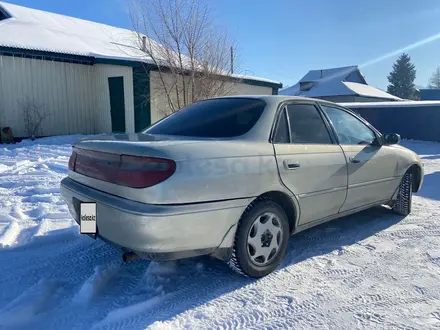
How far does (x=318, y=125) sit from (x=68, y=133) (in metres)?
12.1

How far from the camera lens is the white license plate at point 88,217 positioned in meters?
2.53

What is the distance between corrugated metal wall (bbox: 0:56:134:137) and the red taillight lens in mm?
10607

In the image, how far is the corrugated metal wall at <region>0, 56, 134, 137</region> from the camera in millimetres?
11703

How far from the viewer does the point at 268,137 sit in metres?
2.87

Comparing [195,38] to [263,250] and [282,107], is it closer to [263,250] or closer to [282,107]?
[282,107]

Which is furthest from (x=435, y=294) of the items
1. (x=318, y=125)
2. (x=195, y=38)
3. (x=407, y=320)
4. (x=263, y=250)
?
(x=195, y=38)

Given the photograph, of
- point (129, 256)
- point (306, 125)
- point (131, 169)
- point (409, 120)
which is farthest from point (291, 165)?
point (409, 120)

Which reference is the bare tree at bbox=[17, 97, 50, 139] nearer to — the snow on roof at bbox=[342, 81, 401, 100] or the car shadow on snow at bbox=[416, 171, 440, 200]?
the car shadow on snow at bbox=[416, 171, 440, 200]

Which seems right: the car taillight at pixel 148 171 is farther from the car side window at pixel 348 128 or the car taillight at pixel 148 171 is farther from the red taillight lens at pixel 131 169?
the car side window at pixel 348 128

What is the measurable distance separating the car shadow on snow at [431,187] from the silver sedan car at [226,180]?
2487mm

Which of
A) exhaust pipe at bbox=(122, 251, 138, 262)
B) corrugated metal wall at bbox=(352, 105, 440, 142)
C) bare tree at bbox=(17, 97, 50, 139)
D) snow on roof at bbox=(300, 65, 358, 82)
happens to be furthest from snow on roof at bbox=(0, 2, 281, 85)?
snow on roof at bbox=(300, 65, 358, 82)

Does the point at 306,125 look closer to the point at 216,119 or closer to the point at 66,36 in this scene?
the point at 216,119

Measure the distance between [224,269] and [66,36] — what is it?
1450cm

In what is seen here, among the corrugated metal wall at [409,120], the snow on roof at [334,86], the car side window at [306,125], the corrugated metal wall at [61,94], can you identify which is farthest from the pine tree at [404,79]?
the car side window at [306,125]
